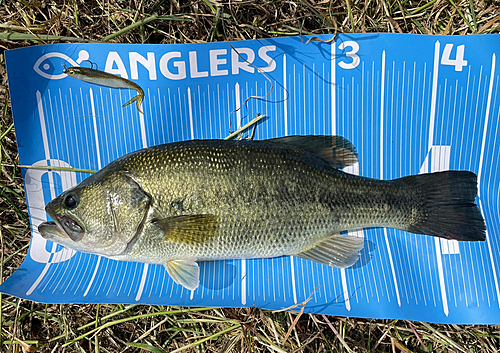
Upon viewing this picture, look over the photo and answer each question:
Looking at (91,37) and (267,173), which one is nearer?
(267,173)

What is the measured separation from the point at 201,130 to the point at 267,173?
749mm

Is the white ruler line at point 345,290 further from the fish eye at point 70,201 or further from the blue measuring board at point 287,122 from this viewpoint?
the fish eye at point 70,201

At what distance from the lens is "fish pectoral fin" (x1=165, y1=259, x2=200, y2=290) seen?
203cm

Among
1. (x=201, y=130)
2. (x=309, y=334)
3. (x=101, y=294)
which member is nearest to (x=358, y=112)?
(x=201, y=130)

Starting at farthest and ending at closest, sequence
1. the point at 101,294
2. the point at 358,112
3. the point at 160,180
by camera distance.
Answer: the point at 358,112, the point at 101,294, the point at 160,180

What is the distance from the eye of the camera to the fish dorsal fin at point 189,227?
181 centimetres

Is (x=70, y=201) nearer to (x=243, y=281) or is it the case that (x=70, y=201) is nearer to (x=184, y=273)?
(x=184, y=273)

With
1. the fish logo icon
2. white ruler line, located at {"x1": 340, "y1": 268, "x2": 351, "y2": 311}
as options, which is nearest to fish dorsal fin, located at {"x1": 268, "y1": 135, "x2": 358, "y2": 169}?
white ruler line, located at {"x1": 340, "y1": 268, "x2": 351, "y2": 311}

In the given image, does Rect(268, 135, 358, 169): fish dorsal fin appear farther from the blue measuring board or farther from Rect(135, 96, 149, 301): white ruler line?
Rect(135, 96, 149, 301): white ruler line

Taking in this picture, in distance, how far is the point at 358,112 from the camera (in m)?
2.32

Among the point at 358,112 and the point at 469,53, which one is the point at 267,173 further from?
the point at 469,53

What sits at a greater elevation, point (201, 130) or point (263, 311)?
point (201, 130)

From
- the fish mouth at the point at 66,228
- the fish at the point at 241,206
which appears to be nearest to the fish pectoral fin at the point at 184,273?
the fish at the point at 241,206

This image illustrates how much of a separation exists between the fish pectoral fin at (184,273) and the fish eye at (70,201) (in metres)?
0.70
